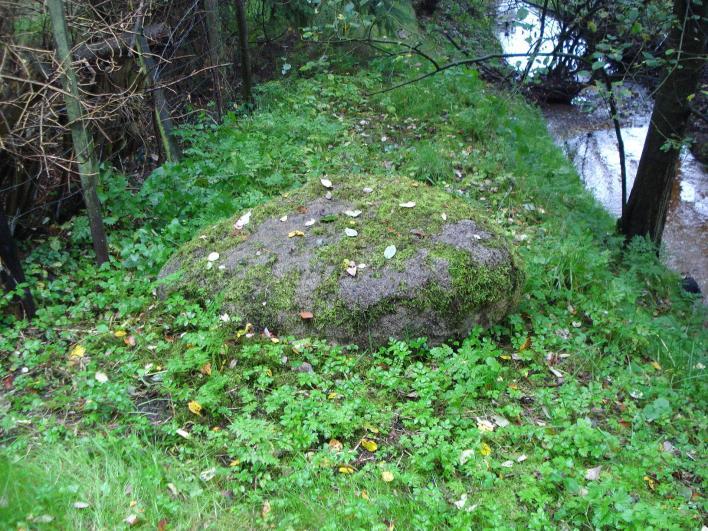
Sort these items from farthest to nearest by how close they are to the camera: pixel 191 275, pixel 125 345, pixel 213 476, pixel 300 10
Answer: pixel 300 10 → pixel 191 275 → pixel 125 345 → pixel 213 476

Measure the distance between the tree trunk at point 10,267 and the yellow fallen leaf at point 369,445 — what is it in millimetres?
2583

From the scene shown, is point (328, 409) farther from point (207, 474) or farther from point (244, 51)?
point (244, 51)

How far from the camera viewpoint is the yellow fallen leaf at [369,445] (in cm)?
334

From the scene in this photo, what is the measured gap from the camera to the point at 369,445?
11.0 ft

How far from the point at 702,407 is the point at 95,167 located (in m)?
4.86

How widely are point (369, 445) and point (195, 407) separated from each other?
1048 millimetres

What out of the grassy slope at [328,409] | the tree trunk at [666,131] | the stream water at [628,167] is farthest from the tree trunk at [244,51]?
the tree trunk at [666,131]

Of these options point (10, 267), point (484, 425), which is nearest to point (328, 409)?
point (484, 425)

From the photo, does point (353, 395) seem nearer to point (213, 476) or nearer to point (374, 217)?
point (213, 476)

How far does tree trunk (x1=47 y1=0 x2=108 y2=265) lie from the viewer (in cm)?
392

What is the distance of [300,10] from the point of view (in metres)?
9.23

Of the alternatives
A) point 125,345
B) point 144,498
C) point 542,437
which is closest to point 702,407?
point 542,437

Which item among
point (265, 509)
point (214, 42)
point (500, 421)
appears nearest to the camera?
point (265, 509)

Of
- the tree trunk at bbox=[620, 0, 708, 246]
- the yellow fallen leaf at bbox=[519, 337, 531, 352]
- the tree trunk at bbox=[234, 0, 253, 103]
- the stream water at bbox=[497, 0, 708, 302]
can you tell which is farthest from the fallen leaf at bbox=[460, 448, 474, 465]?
the tree trunk at bbox=[234, 0, 253, 103]
